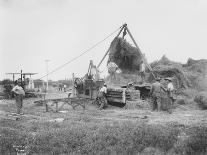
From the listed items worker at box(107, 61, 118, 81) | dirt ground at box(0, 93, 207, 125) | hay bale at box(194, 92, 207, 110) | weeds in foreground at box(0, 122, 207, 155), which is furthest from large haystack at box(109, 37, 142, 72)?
weeds in foreground at box(0, 122, 207, 155)

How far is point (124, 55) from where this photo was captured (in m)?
24.8

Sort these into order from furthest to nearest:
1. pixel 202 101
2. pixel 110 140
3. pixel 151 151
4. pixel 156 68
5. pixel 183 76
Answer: pixel 156 68 < pixel 183 76 < pixel 202 101 < pixel 110 140 < pixel 151 151

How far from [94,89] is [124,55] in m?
4.64

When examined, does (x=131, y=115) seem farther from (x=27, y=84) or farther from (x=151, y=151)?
(x=27, y=84)

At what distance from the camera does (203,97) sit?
57.3 ft

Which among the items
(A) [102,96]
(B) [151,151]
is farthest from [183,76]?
(B) [151,151]

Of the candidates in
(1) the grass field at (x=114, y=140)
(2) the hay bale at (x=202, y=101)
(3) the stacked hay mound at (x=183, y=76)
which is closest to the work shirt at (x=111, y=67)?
(3) the stacked hay mound at (x=183, y=76)

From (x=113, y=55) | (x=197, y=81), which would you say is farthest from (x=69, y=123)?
(x=197, y=81)

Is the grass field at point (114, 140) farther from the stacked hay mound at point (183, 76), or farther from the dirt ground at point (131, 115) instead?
the stacked hay mound at point (183, 76)

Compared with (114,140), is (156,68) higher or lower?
higher

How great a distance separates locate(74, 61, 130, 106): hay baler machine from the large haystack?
2.58 meters

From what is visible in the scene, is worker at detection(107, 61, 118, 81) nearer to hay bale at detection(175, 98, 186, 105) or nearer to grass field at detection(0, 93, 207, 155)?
hay bale at detection(175, 98, 186, 105)

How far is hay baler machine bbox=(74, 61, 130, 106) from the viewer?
1944cm

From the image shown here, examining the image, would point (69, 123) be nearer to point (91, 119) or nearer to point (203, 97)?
point (91, 119)
